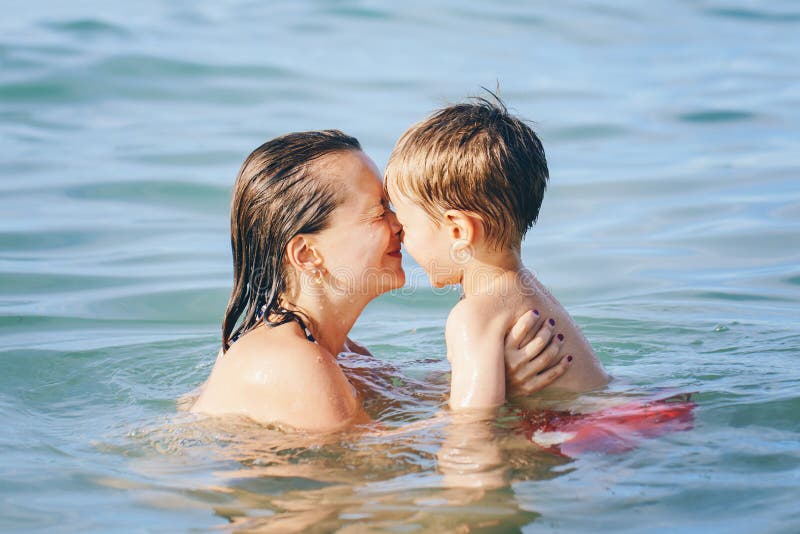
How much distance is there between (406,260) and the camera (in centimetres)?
734

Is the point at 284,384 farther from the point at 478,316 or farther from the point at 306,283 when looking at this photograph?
the point at 478,316

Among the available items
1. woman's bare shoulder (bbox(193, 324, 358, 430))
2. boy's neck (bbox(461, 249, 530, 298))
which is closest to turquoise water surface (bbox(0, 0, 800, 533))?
woman's bare shoulder (bbox(193, 324, 358, 430))

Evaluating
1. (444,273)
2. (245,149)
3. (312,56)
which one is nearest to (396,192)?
(444,273)

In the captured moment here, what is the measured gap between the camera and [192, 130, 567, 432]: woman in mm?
4129

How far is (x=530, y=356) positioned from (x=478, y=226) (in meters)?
0.56

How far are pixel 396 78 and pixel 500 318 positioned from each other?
29.5ft

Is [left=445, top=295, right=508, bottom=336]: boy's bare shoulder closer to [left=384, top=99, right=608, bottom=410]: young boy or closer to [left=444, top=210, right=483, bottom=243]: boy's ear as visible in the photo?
[left=384, top=99, right=608, bottom=410]: young boy

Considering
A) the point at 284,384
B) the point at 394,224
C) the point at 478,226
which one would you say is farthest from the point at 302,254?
the point at 478,226

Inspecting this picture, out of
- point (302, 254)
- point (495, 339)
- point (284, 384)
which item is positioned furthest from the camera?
point (302, 254)

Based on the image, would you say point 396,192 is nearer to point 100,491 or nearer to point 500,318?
point 500,318

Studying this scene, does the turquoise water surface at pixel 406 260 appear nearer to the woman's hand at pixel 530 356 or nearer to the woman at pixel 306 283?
the woman at pixel 306 283

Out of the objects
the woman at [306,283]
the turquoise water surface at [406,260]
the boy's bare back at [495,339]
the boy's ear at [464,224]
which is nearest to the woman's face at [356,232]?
the woman at [306,283]

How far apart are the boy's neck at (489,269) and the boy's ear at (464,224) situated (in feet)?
0.31

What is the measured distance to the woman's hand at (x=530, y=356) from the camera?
426 cm
